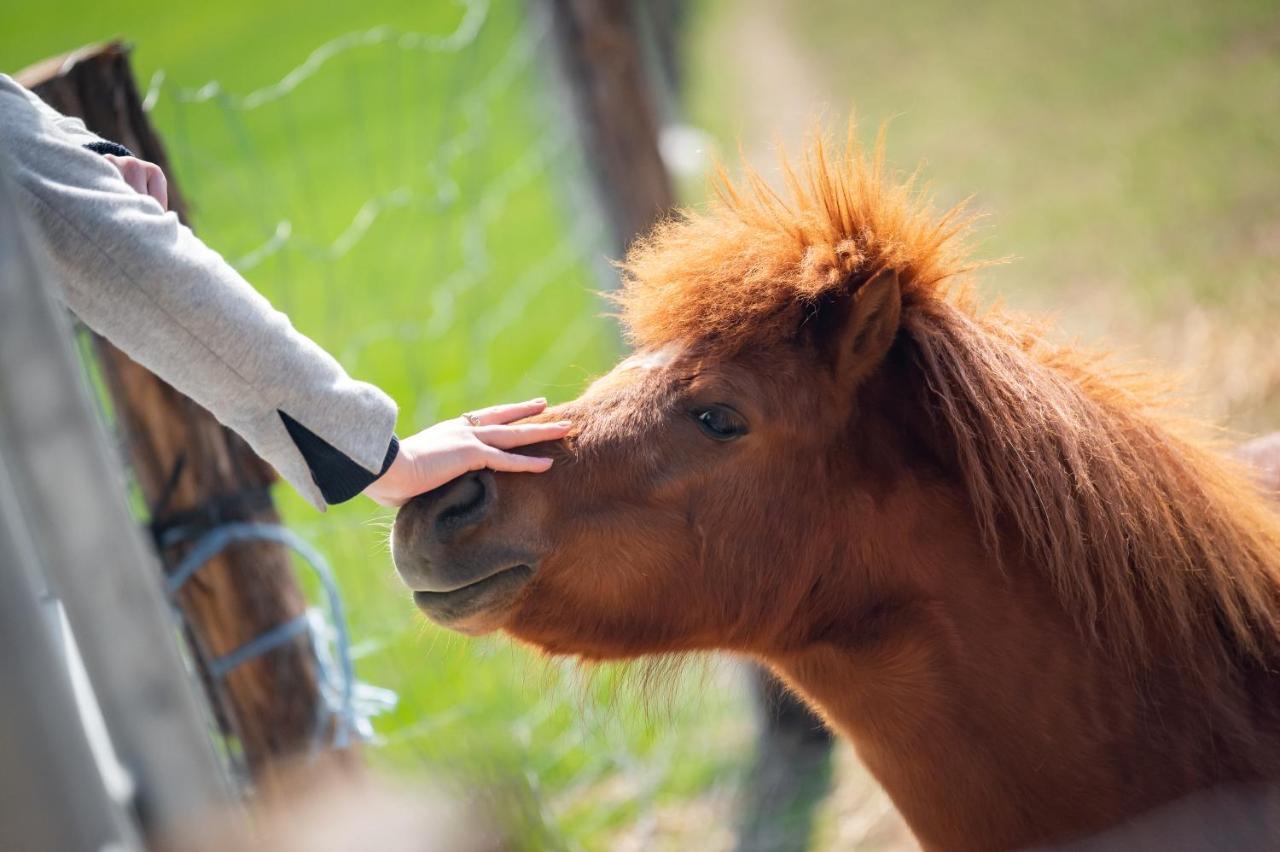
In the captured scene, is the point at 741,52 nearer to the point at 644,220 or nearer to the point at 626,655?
the point at 644,220

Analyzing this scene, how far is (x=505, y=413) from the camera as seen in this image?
198cm

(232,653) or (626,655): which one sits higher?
(232,653)

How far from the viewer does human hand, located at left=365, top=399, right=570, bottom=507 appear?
1757mm

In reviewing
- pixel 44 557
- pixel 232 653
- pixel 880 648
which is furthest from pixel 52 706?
pixel 232 653

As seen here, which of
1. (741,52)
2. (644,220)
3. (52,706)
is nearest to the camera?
(52,706)

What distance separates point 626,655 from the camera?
2.06 m

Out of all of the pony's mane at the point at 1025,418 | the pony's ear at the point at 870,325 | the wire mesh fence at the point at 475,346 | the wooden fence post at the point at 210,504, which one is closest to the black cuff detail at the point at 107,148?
the wooden fence post at the point at 210,504

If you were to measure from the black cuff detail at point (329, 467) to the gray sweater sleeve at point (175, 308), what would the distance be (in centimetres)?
1

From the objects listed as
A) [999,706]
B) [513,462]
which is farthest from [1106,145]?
[513,462]

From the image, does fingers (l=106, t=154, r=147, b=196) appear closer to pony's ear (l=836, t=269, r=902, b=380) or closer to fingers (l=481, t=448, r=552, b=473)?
fingers (l=481, t=448, r=552, b=473)

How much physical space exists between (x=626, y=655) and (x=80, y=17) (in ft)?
99.3

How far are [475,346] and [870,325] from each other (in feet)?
9.98

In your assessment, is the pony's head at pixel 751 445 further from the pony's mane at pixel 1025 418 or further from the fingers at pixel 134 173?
the fingers at pixel 134 173

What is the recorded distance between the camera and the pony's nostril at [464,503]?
5.91 ft
